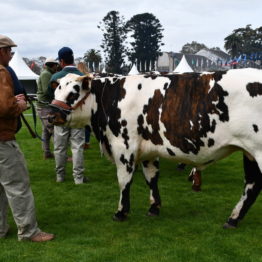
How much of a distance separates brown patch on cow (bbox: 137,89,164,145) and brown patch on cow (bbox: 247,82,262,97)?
40.9 inches

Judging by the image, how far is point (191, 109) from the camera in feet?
14.6

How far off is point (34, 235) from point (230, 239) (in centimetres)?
229

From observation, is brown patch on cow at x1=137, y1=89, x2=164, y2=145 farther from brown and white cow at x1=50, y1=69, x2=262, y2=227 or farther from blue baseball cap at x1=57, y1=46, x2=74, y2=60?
blue baseball cap at x1=57, y1=46, x2=74, y2=60

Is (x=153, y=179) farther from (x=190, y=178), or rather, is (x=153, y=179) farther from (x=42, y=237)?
(x=190, y=178)

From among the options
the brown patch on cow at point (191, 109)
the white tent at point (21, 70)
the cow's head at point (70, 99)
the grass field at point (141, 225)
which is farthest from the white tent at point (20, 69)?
the brown patch on cow at point (191, 109)

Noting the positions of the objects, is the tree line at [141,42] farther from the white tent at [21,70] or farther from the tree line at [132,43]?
the white tent at [21,70]

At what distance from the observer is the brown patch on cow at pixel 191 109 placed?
4.29 m

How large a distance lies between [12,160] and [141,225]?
1892 millimetres

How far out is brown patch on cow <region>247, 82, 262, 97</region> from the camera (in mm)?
4094

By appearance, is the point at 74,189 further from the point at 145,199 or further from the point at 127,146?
the point at 127,146

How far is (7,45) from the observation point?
4266mm

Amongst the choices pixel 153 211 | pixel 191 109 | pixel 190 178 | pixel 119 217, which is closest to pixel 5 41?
pixel 191 109

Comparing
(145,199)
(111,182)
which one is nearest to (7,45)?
(145,199)

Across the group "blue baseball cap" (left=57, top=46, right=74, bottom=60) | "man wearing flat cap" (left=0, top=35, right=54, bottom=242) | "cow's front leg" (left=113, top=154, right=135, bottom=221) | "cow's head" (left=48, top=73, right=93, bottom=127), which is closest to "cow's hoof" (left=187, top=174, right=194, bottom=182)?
"cow's front leg" (left=113, top=154, right=135, bottom=221)
